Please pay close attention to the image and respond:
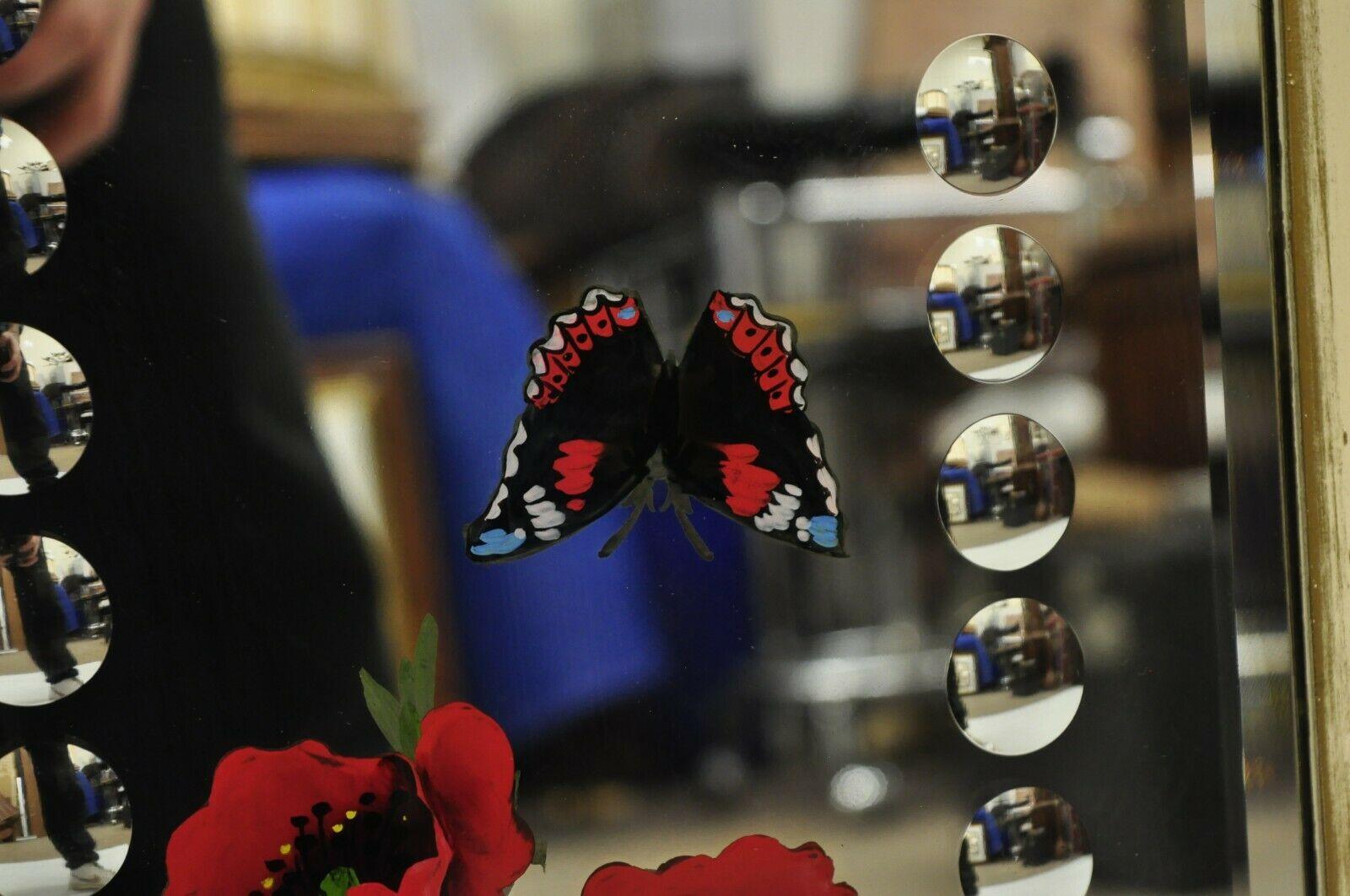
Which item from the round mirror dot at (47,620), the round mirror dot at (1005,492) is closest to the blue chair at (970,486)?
the round mirror dot at (1005,492)

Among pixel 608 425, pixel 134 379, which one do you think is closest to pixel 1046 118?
pixel 608 425

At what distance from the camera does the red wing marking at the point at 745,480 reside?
277mm

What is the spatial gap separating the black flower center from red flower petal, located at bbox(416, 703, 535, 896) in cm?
→ 1

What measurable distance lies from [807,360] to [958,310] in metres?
0.05

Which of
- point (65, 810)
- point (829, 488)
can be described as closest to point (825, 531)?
point (829, 488)

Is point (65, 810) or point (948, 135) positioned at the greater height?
point (948, 135)

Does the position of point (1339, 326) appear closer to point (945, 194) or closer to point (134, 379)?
point (945, 194)

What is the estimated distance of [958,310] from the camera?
284 mm

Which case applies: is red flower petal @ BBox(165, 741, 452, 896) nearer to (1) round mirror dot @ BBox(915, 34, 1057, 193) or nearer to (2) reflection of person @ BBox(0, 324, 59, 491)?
(2) reflection of person @ BBox(0, 324, 59, 491)

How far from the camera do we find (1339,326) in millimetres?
296

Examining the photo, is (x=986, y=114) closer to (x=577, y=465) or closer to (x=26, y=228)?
(x=577, y=465)

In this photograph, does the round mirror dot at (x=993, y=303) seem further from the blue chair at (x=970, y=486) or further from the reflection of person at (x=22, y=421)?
the reflection of person at (x=22, y=421)

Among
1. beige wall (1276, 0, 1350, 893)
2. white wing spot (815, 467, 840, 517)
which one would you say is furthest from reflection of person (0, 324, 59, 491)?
beige wall (1276, 0, 1350, 893)

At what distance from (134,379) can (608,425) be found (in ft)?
0.41
